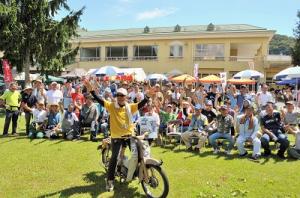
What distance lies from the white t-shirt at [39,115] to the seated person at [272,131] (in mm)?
7583

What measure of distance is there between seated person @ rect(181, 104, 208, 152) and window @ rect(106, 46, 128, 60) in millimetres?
35581

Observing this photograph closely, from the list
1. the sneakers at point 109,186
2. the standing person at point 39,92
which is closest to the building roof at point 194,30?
the standing person at point 39,92

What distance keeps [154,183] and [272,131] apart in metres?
5.25

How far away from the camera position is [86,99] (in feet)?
42.4

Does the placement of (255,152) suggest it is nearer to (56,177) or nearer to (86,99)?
(56,177)

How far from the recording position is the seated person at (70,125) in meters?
12.4

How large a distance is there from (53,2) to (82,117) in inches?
587

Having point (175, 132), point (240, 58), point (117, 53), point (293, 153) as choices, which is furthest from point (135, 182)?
point (117, 53)

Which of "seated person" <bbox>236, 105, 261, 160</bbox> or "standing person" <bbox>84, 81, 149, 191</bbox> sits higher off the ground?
"standing person" <bbox>84, 81, 149, 191</bbox>

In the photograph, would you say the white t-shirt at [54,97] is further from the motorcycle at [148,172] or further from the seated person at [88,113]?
the motorcycle at [148,172]

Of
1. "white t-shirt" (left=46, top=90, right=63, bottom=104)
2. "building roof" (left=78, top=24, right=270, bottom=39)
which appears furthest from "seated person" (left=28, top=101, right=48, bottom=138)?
"building roof" (left=78, top=24, right=270, bottom=39)

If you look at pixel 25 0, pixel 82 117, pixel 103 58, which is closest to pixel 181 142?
pixel 82 117

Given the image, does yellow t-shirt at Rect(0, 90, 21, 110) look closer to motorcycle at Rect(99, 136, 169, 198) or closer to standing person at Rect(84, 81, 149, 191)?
standing person at Rect(84, 81, 149, 191)

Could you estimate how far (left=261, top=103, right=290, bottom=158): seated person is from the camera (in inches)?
390
